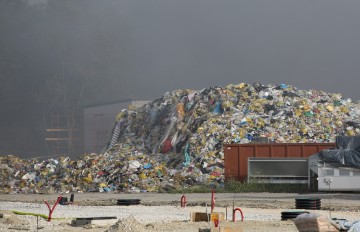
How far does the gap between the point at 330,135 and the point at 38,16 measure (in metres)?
59.7

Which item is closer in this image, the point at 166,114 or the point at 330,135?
the point at 330,135

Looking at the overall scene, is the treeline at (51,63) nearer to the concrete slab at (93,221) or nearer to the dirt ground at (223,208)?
the dirt ground at (223,208)

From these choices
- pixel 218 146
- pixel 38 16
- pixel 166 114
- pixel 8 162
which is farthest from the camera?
pixel 38 16

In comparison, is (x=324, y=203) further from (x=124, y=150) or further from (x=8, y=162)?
(x=8, y=162)

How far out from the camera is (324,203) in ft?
80.7

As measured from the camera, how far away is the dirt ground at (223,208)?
16859 mm

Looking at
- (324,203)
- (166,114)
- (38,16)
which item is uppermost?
(38,16)

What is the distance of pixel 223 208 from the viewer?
23141 millimetres

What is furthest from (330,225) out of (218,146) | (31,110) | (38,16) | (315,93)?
(38,16)

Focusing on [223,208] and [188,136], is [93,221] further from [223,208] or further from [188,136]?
[188,136]

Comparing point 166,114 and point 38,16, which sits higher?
point 38,16

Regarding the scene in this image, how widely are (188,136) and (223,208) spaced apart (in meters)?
15.9

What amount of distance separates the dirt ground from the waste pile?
3.06 m

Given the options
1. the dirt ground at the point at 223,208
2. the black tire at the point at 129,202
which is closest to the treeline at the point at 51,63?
the dirt ground at the point at 223,208
